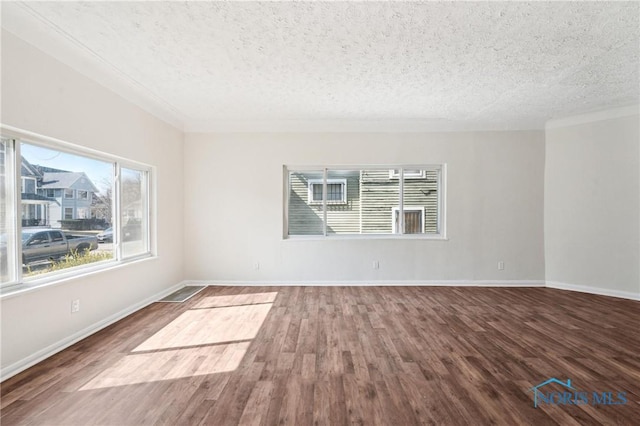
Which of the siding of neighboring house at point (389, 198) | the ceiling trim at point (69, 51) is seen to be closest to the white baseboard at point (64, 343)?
the ceiling trim at point (69, 51)

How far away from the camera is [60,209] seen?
2.78 metres

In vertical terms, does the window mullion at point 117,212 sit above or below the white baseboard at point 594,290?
above

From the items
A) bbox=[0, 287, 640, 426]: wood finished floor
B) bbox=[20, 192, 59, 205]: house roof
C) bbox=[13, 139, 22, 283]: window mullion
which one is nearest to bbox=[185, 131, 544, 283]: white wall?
bbox=[0, 287, 640, 426]: wood finished floor

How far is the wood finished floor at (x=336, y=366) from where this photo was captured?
6.01 ft

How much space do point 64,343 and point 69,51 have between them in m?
2.66

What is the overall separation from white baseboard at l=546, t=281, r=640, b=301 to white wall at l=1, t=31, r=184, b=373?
6232 millimetres

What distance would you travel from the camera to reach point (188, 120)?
4.72 m

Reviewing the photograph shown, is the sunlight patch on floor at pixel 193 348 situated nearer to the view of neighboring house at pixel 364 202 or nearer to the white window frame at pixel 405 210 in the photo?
the view of neighboring house at pixel 364 202

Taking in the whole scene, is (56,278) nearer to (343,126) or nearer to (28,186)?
(28,186)

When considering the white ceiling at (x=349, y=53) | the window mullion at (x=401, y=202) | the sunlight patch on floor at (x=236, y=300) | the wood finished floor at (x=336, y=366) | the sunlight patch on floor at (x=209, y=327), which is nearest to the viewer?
the wood finished floor at (x=336, y=366)

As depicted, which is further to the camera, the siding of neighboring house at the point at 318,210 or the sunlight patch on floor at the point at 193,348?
the siding of neighboring house at the point at 318,210

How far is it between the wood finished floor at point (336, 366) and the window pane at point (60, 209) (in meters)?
0.86

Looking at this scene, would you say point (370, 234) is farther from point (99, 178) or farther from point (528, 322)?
point (99, 178)

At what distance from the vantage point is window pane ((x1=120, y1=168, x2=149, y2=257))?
366 centimetres
